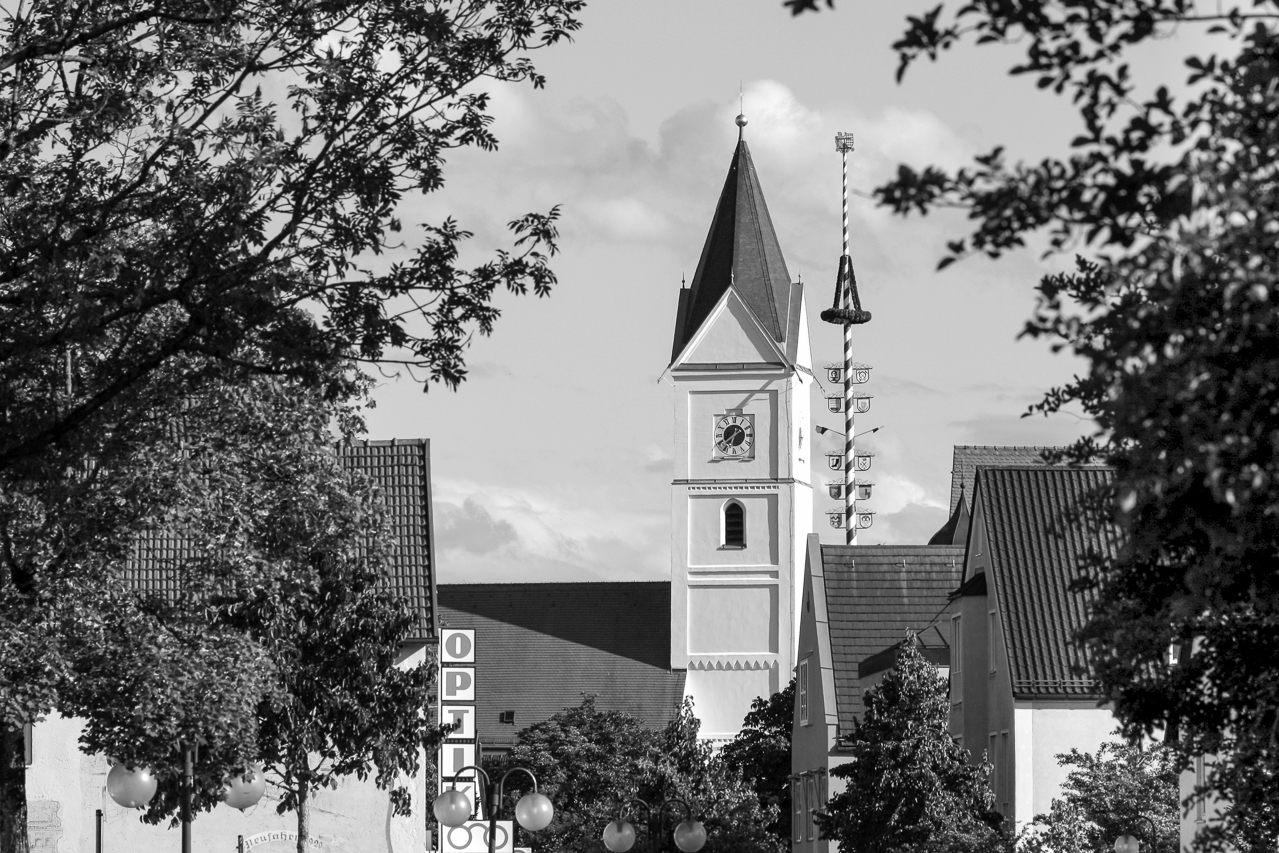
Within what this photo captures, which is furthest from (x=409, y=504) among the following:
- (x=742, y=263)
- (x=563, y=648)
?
(x=563, y=648)

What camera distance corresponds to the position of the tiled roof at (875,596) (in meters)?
43.3

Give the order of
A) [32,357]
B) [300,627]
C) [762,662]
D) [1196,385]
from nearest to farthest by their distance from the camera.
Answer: [1196,385], [32,357], [300,627], [762,662]

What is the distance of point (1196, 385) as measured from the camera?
5809 millimetres

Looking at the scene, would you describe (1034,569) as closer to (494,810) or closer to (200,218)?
(494,810)

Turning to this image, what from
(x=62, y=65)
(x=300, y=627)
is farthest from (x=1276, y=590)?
(x=300, y=627)

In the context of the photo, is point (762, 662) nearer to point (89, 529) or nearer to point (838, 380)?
point (838, 380)

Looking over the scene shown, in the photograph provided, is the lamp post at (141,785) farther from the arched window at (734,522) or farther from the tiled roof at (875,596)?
the arched window at (734,522)

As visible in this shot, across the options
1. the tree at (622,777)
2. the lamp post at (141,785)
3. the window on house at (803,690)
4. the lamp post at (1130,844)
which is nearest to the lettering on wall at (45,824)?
the tree at (622,777)

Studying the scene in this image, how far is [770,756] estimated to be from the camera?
54906 millimetres

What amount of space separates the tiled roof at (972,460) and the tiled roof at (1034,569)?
19.1 metres

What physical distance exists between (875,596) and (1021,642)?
8490 mm

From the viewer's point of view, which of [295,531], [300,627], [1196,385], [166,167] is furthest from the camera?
[300,627]

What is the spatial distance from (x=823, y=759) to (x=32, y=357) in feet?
109

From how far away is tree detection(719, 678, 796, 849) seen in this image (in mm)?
53156
